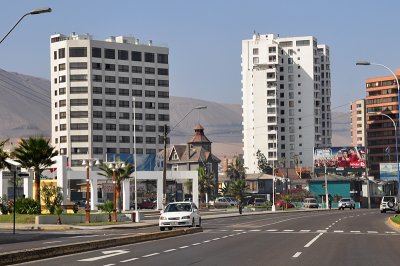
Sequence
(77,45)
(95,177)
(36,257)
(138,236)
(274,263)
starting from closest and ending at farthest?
1. (274,263)
2. (36,257)
3. (138,236)
4. (95,177)
5. (77,45)

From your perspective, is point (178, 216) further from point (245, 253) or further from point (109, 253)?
point (245, 253)

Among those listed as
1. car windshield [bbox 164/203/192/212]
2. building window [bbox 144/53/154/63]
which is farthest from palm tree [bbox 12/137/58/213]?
building window [bbox 144/53/154/63]

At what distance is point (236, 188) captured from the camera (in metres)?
158

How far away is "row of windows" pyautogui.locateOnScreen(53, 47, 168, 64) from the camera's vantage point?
590ft

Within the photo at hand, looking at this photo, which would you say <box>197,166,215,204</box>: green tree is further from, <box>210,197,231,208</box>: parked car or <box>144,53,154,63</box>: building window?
<box>144,53,154,63</box>: building window

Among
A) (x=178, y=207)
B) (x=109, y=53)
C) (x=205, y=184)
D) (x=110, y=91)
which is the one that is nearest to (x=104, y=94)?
(x=110, y=91)

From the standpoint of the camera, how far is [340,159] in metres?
159

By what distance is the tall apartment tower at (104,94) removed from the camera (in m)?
180

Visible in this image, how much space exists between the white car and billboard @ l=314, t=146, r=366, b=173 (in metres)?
114

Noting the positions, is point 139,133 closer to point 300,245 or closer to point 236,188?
point 236,188

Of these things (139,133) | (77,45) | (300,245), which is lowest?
(300,245)

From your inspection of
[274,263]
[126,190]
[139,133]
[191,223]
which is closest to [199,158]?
[139,133]

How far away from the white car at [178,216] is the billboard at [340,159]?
114m

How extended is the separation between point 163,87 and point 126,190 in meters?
95.4
